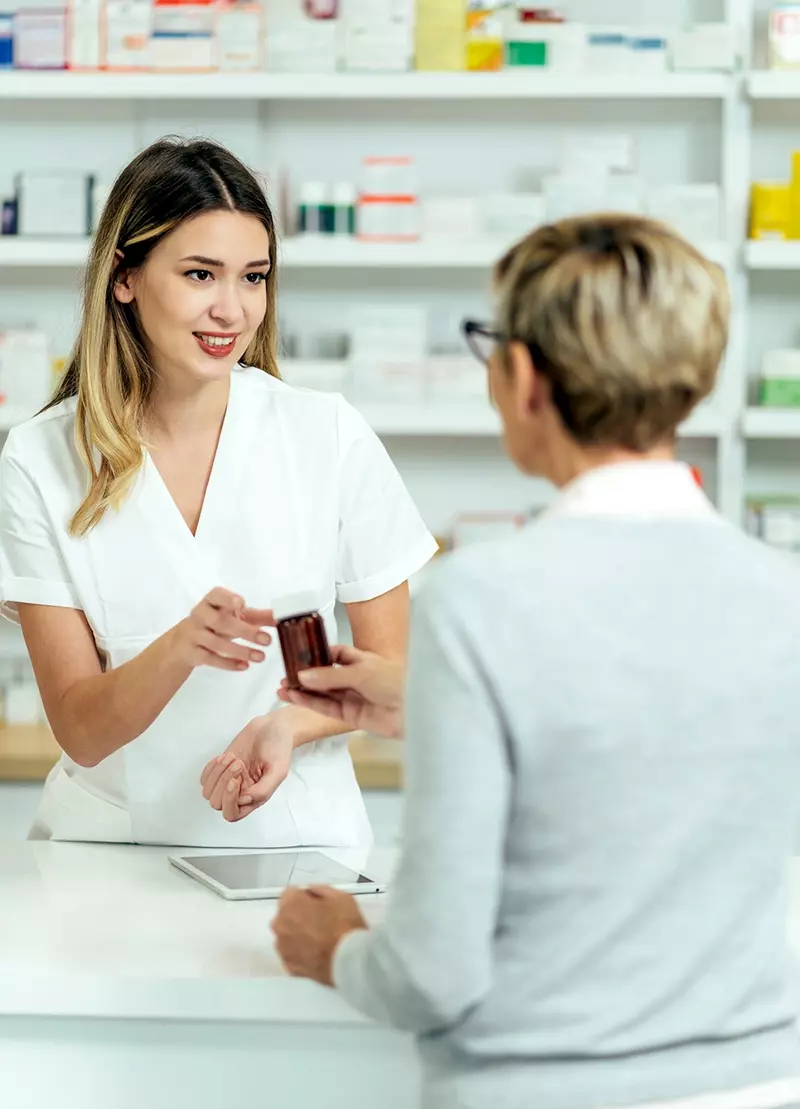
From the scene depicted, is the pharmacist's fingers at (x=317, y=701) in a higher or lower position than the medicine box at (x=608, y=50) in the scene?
lower

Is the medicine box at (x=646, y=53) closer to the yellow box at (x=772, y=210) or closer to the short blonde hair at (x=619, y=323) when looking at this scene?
the yellow box at (x=772, y=210)

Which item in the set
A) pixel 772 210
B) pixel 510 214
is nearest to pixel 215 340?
pixel 510 214

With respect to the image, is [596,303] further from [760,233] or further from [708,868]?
[760,233]

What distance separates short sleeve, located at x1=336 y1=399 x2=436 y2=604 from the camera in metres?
1.75

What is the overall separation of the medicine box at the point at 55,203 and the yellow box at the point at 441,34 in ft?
2.74

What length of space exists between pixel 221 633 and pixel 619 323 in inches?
24.4

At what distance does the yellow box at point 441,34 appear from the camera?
3.26 meters

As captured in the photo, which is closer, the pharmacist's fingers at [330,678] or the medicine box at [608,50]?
the pharmacist's fingers at [330,678]

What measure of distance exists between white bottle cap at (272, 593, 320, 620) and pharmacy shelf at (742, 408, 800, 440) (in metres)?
2.29

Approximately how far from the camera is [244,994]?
118cm

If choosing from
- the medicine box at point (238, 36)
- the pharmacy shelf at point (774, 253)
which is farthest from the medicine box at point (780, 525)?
the medicine box at point (238, 36)

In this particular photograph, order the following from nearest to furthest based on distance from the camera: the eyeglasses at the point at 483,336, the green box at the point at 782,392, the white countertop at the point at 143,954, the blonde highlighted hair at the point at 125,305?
the eyeglasses at the point at 483,336 < the white countertop at the point at 143,954 < the blonde highlighted hair at the point at 125,305 < the green box at the point at 782,392

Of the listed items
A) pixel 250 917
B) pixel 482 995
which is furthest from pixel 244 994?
pixel 482 995

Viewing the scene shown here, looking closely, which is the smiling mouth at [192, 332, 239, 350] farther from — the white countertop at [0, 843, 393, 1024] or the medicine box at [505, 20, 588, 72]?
the medicine box at [505, 20, 588, 72]
